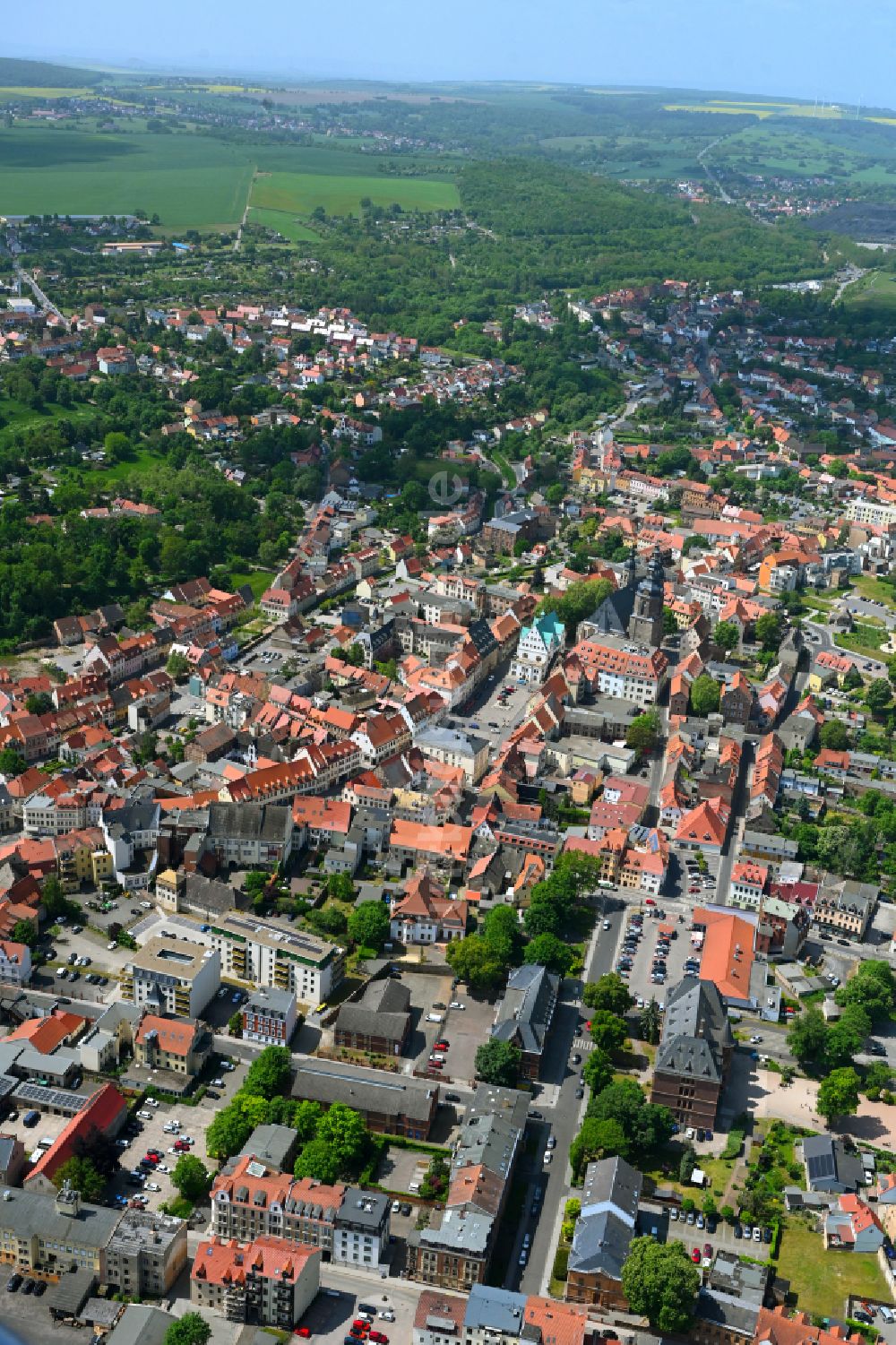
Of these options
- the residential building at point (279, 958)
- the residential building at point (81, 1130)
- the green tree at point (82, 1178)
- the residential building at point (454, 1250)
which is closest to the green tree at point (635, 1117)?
the residential building at point (454, 1250)

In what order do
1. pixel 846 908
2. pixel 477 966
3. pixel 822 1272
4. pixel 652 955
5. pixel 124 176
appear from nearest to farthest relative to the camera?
1. pixel 822 1272
2. pixel 477 966
3. pixel 652 955
4. pixel 846 908
5. pixel 124 176

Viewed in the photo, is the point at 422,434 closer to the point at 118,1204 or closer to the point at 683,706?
the point at 683,706

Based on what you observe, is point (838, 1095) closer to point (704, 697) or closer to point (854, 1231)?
point (854, 1231)

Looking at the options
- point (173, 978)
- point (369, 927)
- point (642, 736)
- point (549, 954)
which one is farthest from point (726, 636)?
Result: point (173, 978)

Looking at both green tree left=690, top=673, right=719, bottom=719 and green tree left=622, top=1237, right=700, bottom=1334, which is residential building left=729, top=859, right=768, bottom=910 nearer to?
green tree left=690, top=673, right=719, bottom=719

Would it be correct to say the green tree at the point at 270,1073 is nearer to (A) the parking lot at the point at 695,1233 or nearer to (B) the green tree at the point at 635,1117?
(B) the green tree at the point at 635,1117

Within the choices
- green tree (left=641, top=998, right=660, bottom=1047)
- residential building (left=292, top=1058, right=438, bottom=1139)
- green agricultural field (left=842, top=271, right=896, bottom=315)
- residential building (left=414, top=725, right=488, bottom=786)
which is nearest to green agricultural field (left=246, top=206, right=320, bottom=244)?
green agricultural field (left=842, top=271, right=896, bottom=315)
